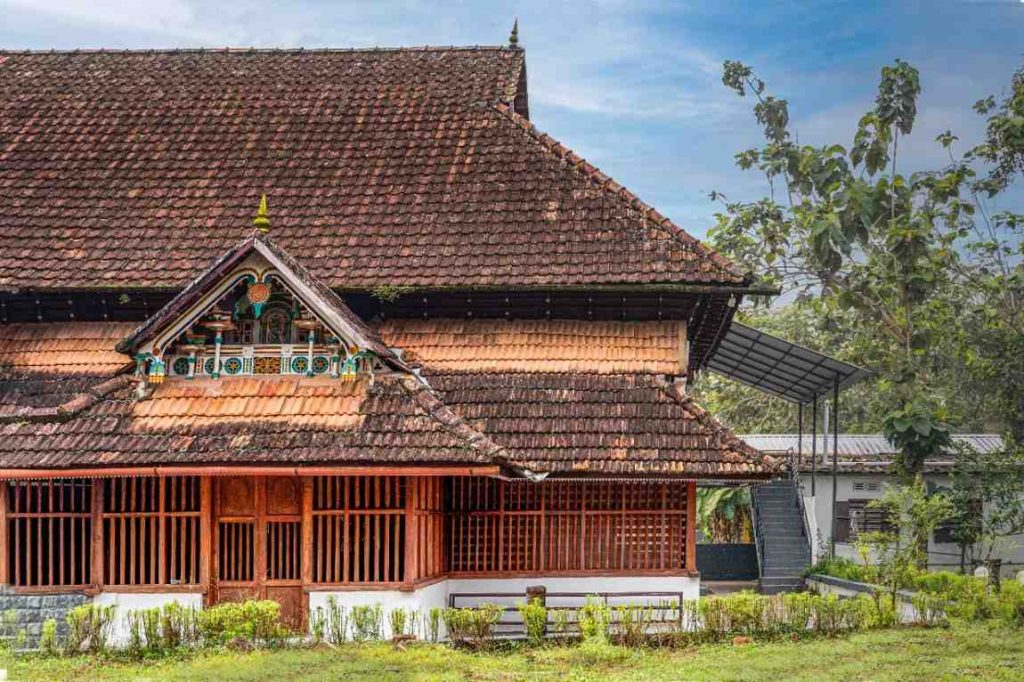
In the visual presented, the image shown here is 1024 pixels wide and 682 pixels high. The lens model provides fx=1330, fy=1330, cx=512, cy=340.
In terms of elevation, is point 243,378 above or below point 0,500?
above

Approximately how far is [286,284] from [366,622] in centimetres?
388

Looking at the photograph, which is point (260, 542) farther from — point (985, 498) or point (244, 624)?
point (985, 498)

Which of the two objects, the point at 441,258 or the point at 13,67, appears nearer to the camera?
the point at 441,258

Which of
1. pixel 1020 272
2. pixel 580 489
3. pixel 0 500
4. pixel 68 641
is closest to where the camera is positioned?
pixel 68 641

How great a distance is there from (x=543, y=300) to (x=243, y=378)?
4.04m

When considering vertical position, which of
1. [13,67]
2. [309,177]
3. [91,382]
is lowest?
[91,382]

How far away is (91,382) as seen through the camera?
1634 centimetres

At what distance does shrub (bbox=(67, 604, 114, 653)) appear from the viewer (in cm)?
1350

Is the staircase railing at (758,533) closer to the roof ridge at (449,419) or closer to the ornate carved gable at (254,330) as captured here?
the roof ridge at (449,419)

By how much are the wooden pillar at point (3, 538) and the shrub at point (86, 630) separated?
1637mm

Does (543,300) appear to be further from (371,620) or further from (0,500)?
(0,500)

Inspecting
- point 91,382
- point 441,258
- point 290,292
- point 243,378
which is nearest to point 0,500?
point 91,382

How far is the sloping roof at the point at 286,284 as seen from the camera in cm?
1484

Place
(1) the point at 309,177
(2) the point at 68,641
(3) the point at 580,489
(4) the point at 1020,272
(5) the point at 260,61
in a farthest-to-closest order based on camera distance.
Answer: (4) the point at 1020,272
(5) the point at 260,61
(1) the point at 309,177
(3) the point at 580,489
(2) the point at 68,641
